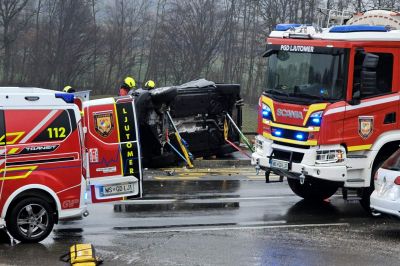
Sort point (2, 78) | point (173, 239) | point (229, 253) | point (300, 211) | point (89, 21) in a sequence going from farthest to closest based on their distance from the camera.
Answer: point (89, 21), point (2, 78), point (300, 211), point (173, 239), point (229, 253)

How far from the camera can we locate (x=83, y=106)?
9.41 meters

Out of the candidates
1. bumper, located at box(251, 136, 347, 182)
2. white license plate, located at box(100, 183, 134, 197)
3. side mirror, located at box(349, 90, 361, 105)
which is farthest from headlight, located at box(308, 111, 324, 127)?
white license plate, located at box(100, 183, 134, 197)

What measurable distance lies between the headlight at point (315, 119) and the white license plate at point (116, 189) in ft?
10.4

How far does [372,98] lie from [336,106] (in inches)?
28.5

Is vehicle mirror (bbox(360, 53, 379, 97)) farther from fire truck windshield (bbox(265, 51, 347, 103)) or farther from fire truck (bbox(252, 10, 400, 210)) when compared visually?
fire truck windshield (bbox(265, 51, 347, 103))

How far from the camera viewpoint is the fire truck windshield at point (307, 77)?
33.8ft

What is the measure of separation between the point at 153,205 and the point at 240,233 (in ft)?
8.75

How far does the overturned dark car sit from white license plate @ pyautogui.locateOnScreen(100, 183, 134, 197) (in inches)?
228

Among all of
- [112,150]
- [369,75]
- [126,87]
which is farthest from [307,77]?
[126,87]

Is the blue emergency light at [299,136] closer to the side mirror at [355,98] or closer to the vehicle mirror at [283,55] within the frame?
the side mirror at [355,98]

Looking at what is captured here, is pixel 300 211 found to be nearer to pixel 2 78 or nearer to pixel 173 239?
pixel 173 239

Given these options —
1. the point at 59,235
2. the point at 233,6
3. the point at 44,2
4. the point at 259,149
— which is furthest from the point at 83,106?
the point at 233,6

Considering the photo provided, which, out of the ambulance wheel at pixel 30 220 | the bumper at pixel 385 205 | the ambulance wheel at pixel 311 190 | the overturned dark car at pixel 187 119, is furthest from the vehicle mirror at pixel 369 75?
the overturned dark car at pixel 187 119

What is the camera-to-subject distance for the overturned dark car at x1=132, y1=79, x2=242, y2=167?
15.4m
